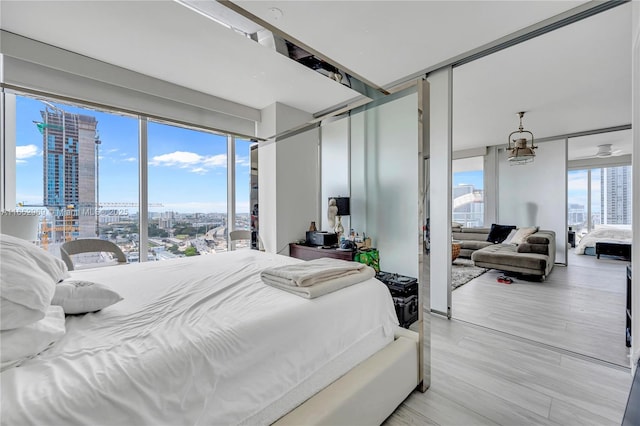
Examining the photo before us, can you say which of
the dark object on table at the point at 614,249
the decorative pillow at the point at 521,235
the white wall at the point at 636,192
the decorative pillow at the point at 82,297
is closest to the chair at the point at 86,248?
the decorative pillow at the point at 82,297

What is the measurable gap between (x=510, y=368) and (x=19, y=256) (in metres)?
2.85

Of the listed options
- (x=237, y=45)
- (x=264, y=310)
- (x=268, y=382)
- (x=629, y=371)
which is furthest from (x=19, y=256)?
(x=629, y=371)

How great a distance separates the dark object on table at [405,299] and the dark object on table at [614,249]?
617 cm

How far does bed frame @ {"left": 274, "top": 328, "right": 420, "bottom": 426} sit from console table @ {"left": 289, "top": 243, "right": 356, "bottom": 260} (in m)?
1.47

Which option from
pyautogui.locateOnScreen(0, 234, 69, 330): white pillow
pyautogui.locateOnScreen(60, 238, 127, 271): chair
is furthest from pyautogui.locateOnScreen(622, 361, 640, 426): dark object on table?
pyautogui.locateOnScreen(60, 238, 127, 271): chair

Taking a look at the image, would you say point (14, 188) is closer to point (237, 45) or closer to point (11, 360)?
point (237, 45)

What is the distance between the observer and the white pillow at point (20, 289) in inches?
29.1

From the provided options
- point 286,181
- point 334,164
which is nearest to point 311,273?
point 286,181

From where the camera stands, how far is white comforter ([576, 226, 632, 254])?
5.87 metres

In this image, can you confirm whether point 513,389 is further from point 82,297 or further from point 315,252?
point 82,297

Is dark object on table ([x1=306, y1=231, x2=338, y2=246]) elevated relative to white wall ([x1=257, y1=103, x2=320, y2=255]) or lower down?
lower down

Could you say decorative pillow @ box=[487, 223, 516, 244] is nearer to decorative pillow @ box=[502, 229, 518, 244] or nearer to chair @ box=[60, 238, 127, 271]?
decorative pillow @ box=[502, 229, 518, 244]

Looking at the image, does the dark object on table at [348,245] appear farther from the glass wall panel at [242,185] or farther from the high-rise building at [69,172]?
the high-rise building at [69,172]

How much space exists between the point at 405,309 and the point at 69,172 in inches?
155
